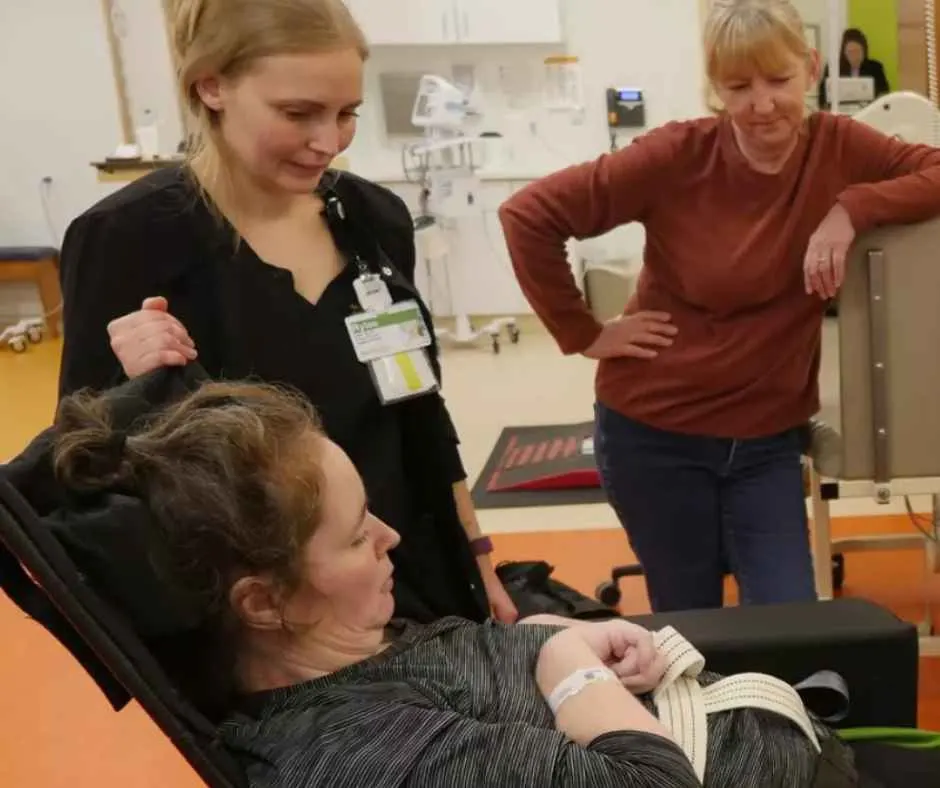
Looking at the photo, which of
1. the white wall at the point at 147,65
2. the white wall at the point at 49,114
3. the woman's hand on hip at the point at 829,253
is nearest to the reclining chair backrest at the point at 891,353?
the woman's hand on hip at the point at 829,253

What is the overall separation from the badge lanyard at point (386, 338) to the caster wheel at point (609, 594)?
1435mm

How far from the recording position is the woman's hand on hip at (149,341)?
112 cm

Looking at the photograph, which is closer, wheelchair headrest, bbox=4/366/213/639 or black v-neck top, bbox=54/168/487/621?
wheelchair headrest, bbox=4/366/213/639

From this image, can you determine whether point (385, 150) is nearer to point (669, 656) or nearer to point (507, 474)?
point (507, 474)

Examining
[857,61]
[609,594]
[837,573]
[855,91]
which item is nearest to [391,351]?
[609,594]

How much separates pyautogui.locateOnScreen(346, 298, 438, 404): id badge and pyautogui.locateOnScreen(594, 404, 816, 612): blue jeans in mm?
513

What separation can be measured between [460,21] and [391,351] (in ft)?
15.9

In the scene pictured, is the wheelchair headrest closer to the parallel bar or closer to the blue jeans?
the blue jeans

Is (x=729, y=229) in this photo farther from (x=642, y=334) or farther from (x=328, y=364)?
(x=328, y=364)

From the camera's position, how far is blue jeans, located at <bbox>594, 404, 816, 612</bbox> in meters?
1.72

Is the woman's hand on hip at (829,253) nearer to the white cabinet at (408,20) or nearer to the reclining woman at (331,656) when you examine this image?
the reclining woman at (331,656)

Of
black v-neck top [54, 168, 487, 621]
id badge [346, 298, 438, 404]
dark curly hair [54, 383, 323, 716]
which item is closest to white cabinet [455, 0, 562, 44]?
black v-neck top [54, 168, 487, 621]

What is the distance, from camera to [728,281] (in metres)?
1.64

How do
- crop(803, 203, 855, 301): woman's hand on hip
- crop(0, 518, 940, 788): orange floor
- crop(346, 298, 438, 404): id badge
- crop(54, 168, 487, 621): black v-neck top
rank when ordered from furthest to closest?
crop(0, 518, 940, 788): orange floor → crop(803, 203, 855, 301): woman's hand on hip → crop(346, 298, 438, 404): id badge → crop(54, 168, 487, 621): black v-neck top
